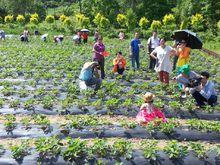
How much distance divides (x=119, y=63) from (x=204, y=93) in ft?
19.9

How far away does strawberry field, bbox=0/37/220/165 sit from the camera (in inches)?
297

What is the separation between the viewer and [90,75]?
12.8 meters

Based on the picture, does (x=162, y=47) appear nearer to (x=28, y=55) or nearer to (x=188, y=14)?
(x=28, y=55)

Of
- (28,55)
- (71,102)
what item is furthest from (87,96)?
(28,55)

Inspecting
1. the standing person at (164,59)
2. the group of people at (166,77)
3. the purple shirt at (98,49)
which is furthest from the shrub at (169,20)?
the standing person at (164,59)

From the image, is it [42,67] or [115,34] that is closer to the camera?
[42,67]

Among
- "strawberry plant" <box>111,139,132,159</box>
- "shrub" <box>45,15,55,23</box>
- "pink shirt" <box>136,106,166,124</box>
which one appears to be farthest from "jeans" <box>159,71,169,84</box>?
"shrub" <box>45,15,55,23</box>

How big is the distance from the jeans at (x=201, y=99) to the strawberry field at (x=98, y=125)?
21cm

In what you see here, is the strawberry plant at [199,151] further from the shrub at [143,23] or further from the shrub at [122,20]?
the shrub at [122,20]

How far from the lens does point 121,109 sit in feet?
36.8

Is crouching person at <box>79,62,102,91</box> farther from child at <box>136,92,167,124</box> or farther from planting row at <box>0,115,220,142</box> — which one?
child at <box>136,92,167,124</box>

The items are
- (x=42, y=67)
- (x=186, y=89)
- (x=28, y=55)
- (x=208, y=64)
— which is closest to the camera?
(x=186, y=89)

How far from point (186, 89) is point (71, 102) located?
3.33 m

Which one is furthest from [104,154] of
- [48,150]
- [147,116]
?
[147,116]
